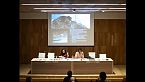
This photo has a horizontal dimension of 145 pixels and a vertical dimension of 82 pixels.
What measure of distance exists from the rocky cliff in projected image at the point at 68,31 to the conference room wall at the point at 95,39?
40 cm

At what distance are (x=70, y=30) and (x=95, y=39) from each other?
4.48 ft

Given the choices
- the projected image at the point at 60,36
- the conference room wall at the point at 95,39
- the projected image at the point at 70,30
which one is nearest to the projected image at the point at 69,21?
the projected image at the point at 70,30

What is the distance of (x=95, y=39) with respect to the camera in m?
14.1

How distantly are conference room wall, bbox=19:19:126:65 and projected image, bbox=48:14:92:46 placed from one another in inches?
11.8

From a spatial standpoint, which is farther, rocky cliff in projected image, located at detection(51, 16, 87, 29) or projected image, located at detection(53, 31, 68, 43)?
projected image, located at detection(53, 31, 68, 43)

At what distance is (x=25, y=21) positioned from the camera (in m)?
14.1

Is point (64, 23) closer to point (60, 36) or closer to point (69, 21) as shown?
point (69, 21)

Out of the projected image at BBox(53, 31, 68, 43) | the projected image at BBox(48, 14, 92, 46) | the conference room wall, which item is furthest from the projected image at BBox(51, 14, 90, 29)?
the conference room wall

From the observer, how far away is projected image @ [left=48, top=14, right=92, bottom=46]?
13.9 m

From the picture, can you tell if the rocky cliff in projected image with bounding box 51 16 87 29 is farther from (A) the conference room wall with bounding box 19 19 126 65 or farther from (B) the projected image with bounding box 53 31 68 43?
(A) the conference room wall with bounding box 19 19 126 65

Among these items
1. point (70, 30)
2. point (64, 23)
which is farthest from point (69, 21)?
point (70, 30)
